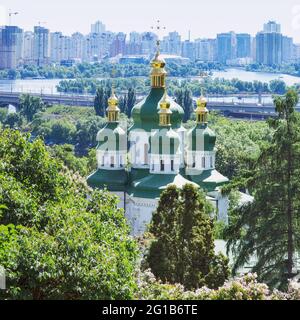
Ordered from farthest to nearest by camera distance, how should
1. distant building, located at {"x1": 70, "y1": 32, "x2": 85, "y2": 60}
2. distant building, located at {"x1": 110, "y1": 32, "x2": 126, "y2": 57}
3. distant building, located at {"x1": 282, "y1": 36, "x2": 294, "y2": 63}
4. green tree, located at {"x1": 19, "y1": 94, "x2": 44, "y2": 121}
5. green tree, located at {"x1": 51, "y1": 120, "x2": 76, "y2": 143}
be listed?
distant building, located at {"x1": 110, "y1": 32, "x2": 126, "y2": 57} → distant building, located at {"x1": 70, "y1": 32, "x2": 85, "y2": 60} → distant building, located at {"x1": 282, "y1": 36, "x2": 294, "y2": 63} → green tree, located at {"x1": 19, "y1": 94, "x2": 44, "y2": 121} → green tree, located at {"x1": 51, "y1": 120, "x2": 76, "y2": 143}

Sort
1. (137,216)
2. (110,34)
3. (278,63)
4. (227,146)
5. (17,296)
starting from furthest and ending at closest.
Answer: (110,34) → (278,63) → (227,146) → (137,216) → (17,296)

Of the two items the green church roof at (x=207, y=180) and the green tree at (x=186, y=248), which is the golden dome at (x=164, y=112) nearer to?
the green church roof at (x=207, y=180)

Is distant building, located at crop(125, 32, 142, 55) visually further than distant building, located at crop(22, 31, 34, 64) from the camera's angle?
Yes

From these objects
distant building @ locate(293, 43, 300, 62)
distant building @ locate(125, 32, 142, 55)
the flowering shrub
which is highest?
distant building @ locate(125, 32, 142, 55)

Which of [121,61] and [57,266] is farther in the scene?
[121,61]

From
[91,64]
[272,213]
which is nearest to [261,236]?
[272,213]

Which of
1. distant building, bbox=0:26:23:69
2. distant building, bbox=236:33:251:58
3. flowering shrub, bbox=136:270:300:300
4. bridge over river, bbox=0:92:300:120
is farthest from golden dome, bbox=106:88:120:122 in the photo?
distant building, bbox=236:33:251:58

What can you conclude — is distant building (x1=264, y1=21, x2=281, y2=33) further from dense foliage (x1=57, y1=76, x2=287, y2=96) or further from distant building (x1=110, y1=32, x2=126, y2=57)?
distant building (x1=110, y1=32, x2=126, y2=57)
